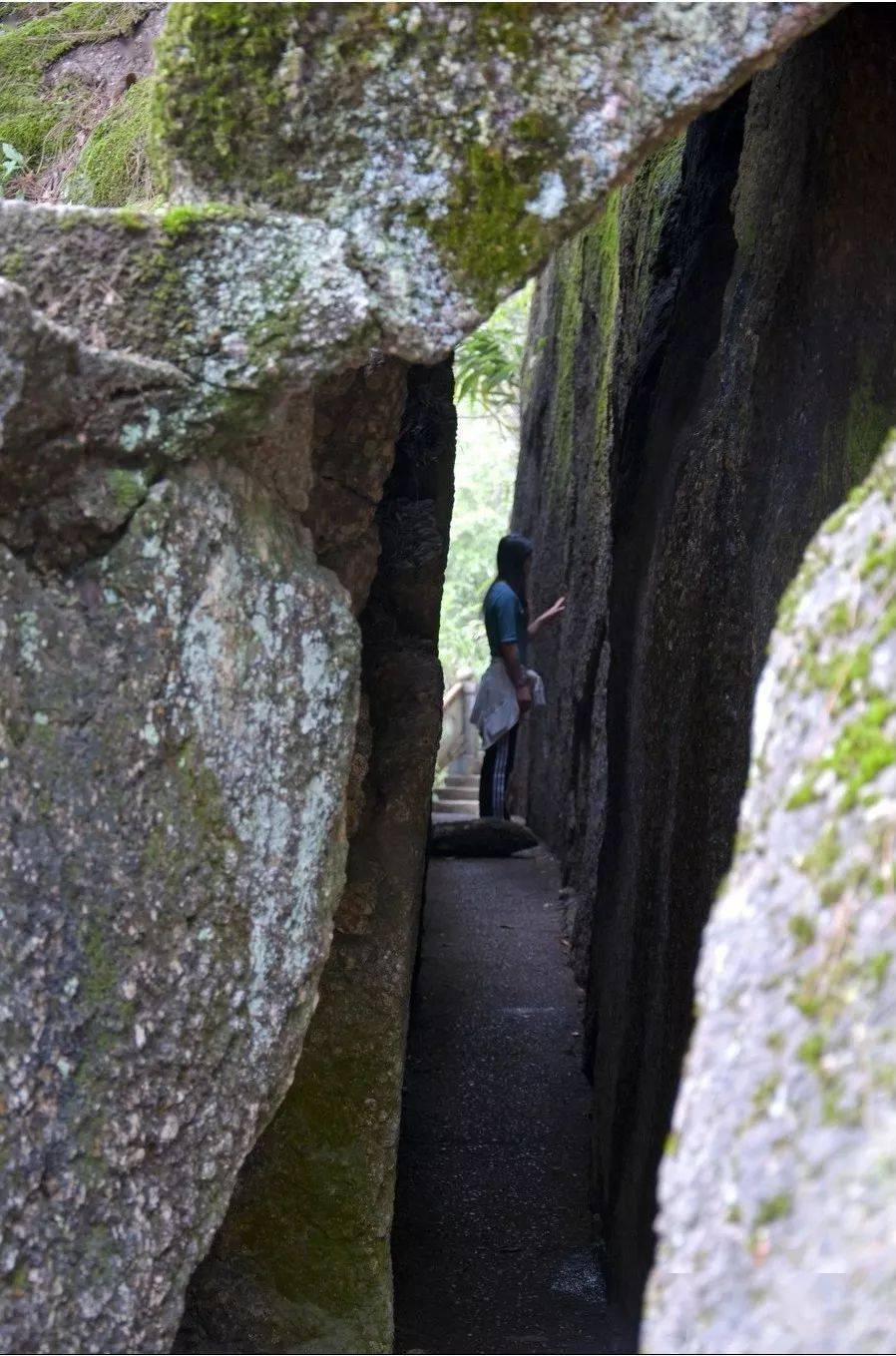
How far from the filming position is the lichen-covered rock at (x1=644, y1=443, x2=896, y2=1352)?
118cm

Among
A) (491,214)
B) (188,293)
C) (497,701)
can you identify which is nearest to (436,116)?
(491,214)

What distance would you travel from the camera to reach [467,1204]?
17.1 feet

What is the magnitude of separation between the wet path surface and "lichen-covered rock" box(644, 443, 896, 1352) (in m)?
3.16

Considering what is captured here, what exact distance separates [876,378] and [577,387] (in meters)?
5.94

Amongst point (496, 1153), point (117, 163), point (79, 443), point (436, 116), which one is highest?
point (117, 163)

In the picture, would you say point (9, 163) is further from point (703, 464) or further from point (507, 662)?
point (507, 662)

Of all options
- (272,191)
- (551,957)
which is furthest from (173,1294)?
(551,957)

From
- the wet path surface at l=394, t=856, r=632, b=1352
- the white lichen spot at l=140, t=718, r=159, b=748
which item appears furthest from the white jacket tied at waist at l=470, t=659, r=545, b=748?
the white lichen spot at l=140, t=718, r=159, b=748

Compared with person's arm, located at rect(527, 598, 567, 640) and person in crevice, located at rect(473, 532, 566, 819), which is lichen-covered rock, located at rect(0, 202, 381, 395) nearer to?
person in crevice, located at rect(473, 532, 566, 819)

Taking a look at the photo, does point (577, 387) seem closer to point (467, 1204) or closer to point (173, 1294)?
point (467, 1204)

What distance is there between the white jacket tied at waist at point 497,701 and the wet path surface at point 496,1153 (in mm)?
1478

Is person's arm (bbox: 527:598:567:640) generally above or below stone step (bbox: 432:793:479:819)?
above

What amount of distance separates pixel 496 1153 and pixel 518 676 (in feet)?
13.7

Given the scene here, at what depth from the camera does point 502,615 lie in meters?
9.01
